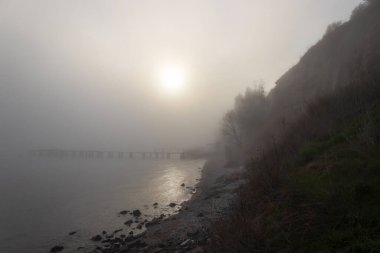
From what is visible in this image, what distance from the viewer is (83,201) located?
4734 centimetres

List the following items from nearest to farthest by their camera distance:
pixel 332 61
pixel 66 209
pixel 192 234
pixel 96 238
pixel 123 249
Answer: pixel 192 234, pixel 123 249, pixel 96 238, pixel 66 209, pixel 332 61

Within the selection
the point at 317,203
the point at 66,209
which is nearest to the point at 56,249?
the point at 66,209

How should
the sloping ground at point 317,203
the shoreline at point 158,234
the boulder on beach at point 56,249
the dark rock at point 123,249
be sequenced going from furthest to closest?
the boulder on beach at point 56,249, the dark rock at point 123,249, the shoreline at point 158,234, the sloping ground at point 317,203

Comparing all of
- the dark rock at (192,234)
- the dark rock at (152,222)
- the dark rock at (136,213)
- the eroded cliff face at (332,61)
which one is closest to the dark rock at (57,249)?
the dark rock at (152,222)

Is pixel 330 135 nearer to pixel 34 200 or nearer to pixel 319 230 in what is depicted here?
pixel 319 230

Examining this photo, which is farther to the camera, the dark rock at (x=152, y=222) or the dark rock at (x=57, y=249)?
the dark rock at (x=152, y=222)

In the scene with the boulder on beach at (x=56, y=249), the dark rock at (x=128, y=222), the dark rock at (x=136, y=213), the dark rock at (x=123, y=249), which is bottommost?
the boulder on beach at (x=56, y=249)

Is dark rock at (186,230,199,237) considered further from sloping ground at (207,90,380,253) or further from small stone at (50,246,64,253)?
small stone at (50,246,64,253)

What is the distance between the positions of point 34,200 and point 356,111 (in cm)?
4805

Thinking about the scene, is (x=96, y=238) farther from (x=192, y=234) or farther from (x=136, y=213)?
(x=192, y=234)

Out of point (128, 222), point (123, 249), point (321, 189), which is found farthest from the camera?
point (128, 222)

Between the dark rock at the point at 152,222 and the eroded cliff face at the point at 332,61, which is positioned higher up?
the eroded cliff face at the point at 332,61

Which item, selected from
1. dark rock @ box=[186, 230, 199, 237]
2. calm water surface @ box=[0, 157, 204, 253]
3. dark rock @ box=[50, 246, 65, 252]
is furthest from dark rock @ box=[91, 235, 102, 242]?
dark rock @ box=[186, 230, 199, 237]

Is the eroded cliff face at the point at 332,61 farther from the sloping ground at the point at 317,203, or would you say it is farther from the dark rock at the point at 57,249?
the dark rock at the point at 57,249
